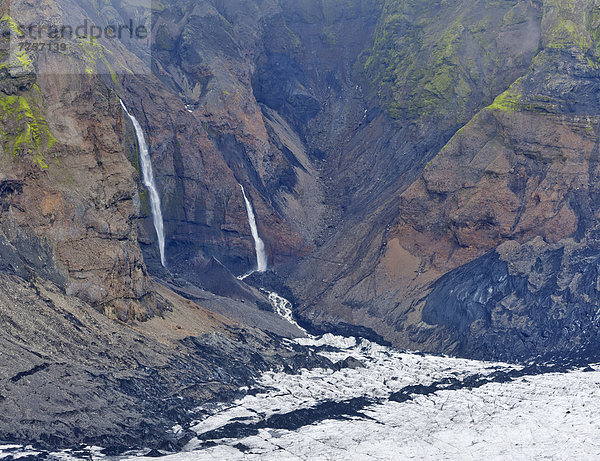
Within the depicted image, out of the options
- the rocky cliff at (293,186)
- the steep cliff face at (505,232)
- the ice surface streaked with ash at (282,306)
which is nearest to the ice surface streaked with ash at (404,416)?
the rocky cliff at (293,186)

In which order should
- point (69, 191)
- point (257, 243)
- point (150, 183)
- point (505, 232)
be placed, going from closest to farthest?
point (69, 191) → point (505, 232) → point (150, 183) → point (257, 243)

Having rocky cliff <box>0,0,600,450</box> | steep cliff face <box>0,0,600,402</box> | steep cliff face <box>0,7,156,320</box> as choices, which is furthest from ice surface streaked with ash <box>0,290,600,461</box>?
steep cliff face <box>0,7,156,320</box>

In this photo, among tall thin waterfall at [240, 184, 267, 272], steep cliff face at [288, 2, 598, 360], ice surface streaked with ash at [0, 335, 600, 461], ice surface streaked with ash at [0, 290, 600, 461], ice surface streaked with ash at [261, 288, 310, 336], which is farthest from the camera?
tall thin waterfall at [240, 184, 267, 272]

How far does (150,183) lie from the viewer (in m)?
77.6

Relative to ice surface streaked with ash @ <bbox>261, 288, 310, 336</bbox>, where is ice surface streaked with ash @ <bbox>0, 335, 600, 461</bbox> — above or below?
below

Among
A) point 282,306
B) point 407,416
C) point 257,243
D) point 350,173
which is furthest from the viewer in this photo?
point 350,173

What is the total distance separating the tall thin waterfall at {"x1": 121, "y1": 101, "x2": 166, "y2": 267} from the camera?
253 feet

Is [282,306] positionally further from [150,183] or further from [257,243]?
[150,183]

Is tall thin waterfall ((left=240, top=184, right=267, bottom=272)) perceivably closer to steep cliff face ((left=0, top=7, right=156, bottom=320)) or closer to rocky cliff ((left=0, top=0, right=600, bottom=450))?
rocky cliff ((left=0, top=0, right=600, bottom=450))

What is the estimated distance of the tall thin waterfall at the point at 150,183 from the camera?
7712cm

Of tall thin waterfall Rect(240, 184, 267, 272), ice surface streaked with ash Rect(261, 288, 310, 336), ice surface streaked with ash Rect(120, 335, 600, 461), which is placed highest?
tall thin waterfall Rect(240, 184, 267, 272)

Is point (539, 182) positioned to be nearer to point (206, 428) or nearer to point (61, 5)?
point (206, 428)

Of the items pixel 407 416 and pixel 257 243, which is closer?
pixel 407 416

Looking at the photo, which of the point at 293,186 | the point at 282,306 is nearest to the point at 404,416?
the point at 282,306
